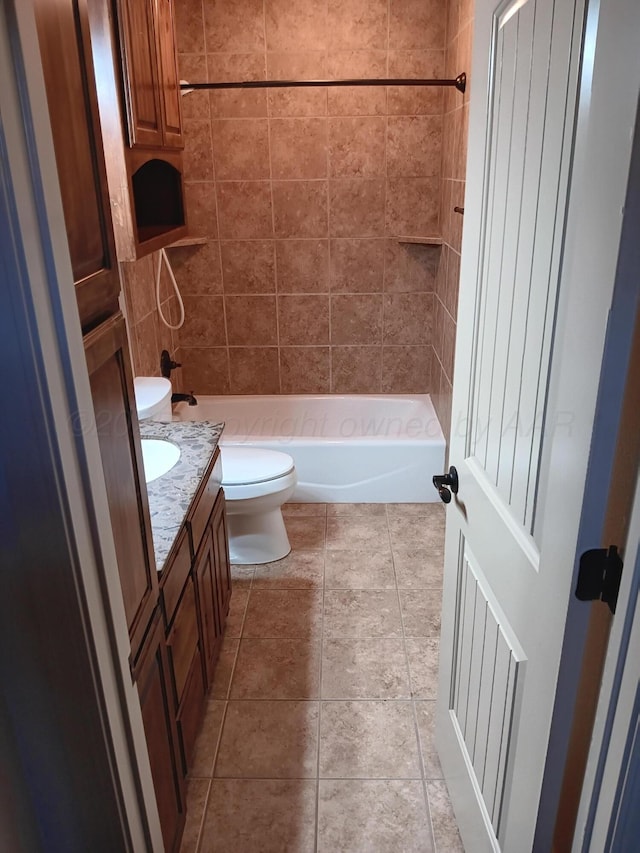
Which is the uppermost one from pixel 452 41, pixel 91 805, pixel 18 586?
pixel 452 41

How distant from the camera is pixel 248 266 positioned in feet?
12.3

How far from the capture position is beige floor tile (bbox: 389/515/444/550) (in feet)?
9.86

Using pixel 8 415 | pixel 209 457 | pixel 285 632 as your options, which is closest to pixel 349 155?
pixel 209 457

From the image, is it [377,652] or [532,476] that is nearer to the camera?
[532,476]

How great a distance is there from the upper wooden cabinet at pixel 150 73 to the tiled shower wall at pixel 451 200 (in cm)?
128

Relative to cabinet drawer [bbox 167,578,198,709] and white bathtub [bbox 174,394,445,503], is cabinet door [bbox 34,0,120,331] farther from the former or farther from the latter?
white bathtub [bbox 174,394,445,503]

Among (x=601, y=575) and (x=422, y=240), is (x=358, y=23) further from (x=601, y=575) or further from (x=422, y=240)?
(x=601, y=575)

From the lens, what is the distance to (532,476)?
1.10 m

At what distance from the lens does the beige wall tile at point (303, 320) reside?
3.80 m

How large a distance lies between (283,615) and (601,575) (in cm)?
178

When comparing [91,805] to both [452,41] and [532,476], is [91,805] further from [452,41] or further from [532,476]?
[452,41]

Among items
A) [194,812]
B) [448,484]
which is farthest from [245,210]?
[194,812]

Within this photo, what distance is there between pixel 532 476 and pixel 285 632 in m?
1.57

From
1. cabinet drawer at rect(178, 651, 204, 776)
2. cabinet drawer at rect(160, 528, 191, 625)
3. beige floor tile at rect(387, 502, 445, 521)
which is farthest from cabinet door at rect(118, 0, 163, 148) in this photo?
beige floor tile at rect(387, 502, 445, 521)
